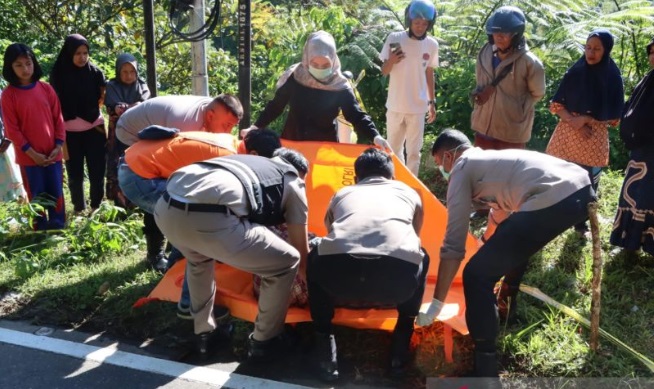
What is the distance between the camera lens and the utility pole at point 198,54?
554 centimetres

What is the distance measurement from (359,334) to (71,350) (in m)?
1.69

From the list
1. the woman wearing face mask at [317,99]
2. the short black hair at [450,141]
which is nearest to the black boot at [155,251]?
the woman wearing face mask at [317,99]

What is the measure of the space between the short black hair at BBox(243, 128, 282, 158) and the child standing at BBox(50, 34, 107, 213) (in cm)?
269

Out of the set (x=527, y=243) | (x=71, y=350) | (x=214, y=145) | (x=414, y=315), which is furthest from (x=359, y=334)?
(x=71, y=350)

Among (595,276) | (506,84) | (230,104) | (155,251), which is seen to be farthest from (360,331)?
(506,84)

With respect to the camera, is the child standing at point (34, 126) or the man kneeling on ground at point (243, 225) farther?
the child standing at point (34, 126)

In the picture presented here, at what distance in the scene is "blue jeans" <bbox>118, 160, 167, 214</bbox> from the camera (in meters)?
3.95

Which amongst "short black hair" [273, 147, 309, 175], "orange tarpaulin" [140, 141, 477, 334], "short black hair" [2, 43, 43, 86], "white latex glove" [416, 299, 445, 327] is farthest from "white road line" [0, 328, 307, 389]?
"short black hair" [2, 43, 43, 86]

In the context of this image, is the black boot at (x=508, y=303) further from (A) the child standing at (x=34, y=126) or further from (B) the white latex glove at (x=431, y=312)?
(A) the child standing at (x=34, y=126)

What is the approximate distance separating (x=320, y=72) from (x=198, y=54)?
5.12 feet

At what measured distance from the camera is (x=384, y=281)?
3047mm

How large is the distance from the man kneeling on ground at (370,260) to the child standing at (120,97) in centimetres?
293

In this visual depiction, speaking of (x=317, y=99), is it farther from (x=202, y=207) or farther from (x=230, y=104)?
(x=202, y=207)

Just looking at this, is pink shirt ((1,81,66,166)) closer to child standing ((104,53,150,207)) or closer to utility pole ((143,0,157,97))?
child standing ((104,53,150,207))
